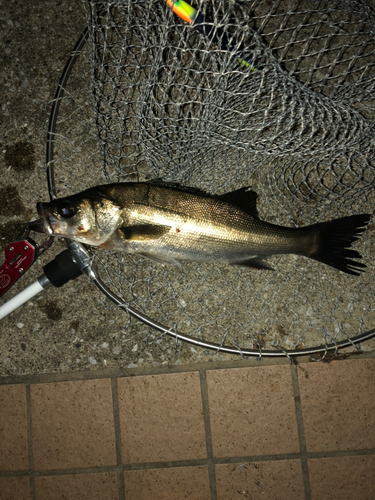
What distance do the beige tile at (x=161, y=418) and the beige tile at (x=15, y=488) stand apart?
71cm

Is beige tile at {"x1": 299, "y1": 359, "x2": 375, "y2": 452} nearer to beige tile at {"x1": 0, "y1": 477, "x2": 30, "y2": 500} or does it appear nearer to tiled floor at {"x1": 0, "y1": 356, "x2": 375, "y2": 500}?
tiled floor at {"x1": 0, "y1": 356, "x2": 375, "y2": 500}

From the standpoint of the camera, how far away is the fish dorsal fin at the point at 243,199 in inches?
78.2

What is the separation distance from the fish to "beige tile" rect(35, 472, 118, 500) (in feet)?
5.22

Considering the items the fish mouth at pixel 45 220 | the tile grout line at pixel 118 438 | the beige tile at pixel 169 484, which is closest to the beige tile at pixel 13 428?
the tile grout line at pixel 118 438

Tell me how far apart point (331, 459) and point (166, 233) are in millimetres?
1840

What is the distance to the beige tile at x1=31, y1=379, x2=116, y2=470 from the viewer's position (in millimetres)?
2334

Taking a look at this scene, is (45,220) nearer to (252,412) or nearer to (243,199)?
(243,199)

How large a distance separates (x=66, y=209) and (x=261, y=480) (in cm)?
211

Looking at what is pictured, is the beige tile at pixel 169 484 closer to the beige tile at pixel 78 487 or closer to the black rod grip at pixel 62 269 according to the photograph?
the beige tile at pixel 78 487

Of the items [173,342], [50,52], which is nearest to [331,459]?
[173,342]

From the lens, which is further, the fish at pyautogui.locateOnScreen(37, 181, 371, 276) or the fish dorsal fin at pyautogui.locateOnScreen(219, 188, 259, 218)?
Result: the fish dorsal fin at pyautogui.locateOnScreen(219, 188, 259, 218)

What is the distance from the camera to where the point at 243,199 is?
2.01 m

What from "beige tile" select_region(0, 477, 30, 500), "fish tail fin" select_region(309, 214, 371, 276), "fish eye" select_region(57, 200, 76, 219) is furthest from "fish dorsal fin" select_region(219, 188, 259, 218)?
"beige tile" select_region(0, 477, 30, 500)

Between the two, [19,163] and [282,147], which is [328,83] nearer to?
[282,147]
